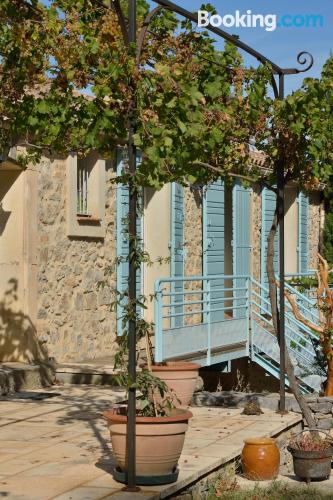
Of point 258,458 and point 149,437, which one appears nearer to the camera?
point 149,437

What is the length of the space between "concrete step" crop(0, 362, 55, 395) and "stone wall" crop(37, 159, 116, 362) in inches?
19.8

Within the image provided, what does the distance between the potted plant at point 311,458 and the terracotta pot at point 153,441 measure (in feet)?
7.53

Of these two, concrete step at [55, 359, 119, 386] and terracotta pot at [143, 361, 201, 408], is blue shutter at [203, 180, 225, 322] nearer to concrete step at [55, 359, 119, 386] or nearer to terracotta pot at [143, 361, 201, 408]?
concrete step at [55, 359, 119, 386]

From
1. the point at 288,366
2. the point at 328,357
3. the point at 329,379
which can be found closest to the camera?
the point at 288,366

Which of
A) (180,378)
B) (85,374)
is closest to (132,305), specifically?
(180,378)

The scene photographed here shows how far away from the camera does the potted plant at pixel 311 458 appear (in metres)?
9.62

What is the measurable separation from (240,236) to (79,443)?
9.61 m

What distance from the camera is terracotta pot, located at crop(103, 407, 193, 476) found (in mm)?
7473

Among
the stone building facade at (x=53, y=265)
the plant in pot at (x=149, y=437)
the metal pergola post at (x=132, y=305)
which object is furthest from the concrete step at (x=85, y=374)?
the metal pergola post at (x=132, y=305)

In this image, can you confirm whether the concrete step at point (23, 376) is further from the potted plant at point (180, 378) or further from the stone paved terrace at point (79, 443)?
the potted plant at point (180, 378)

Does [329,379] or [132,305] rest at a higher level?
[132,305]

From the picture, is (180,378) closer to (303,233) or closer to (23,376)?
(23,376)

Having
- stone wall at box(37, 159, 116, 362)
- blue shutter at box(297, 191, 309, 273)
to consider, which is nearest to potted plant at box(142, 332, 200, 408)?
stone wall at box(37, 159, 116, 362)

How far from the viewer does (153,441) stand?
7.48 metres
